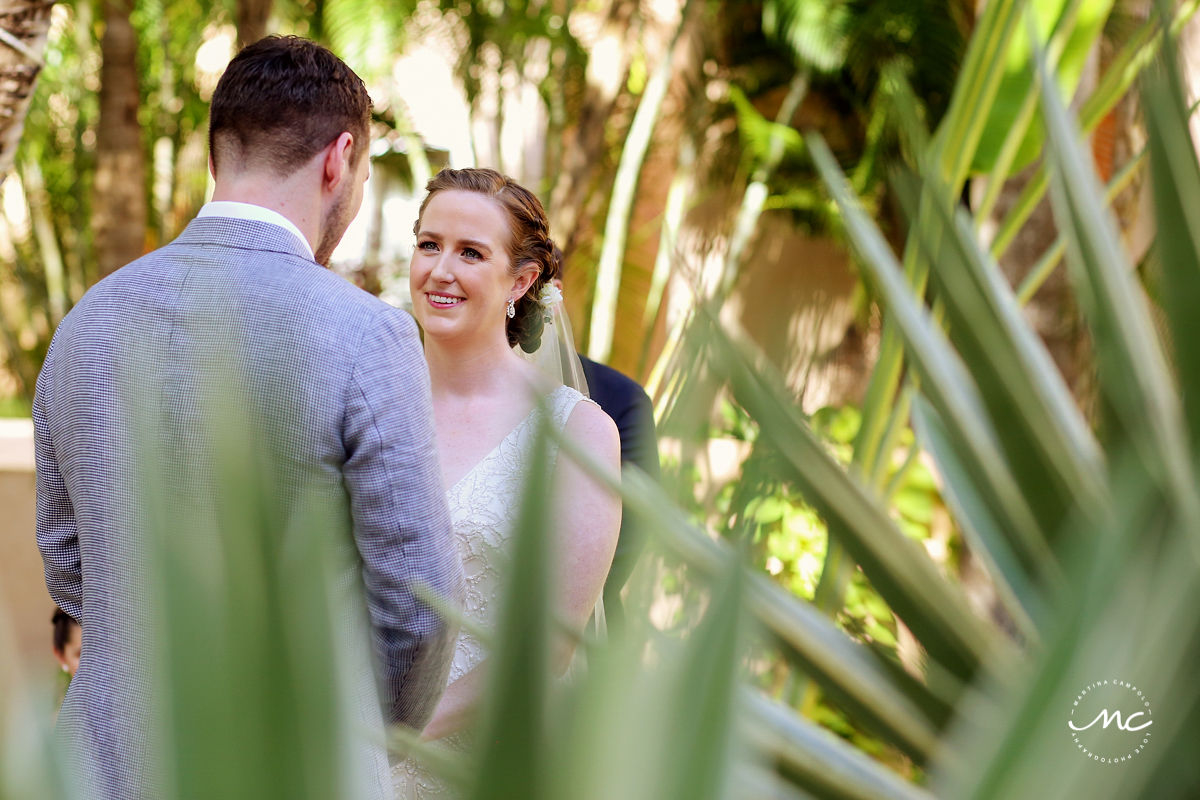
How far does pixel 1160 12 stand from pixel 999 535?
1.03 ft

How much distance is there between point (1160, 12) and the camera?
0.47 metres

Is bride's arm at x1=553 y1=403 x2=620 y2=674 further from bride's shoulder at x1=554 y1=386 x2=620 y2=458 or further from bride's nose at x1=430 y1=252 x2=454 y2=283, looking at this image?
bride's nose at x1=430 y1=252 x2=454 y2=283

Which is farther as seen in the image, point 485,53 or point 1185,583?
point 485,53

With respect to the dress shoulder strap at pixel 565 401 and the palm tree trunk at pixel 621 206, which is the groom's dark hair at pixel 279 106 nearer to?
the dress shoulder strap at pixel 565 401

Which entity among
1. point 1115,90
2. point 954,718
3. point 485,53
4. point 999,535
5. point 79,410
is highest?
point 485,53

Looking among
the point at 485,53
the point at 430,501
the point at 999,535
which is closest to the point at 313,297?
the point at 430,501

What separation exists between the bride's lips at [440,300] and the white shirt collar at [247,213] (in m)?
0.69

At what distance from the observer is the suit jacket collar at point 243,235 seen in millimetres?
1392

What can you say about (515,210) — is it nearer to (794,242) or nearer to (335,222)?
(335,222)

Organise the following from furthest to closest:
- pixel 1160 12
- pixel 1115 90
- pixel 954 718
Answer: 1. pixel 1115 90
2. pixel 954 718
3. pixel 1160 12

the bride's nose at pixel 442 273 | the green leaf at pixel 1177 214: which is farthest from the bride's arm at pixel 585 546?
the green leaf at pixel 1177 214

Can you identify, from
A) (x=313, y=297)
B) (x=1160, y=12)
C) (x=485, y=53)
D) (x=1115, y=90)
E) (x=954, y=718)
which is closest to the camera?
(x=1160, y=12)

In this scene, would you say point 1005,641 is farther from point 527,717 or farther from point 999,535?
point 527,717

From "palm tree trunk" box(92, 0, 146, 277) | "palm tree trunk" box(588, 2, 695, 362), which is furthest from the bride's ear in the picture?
"palm tree trunk" box(588, 2, 695, 362)
